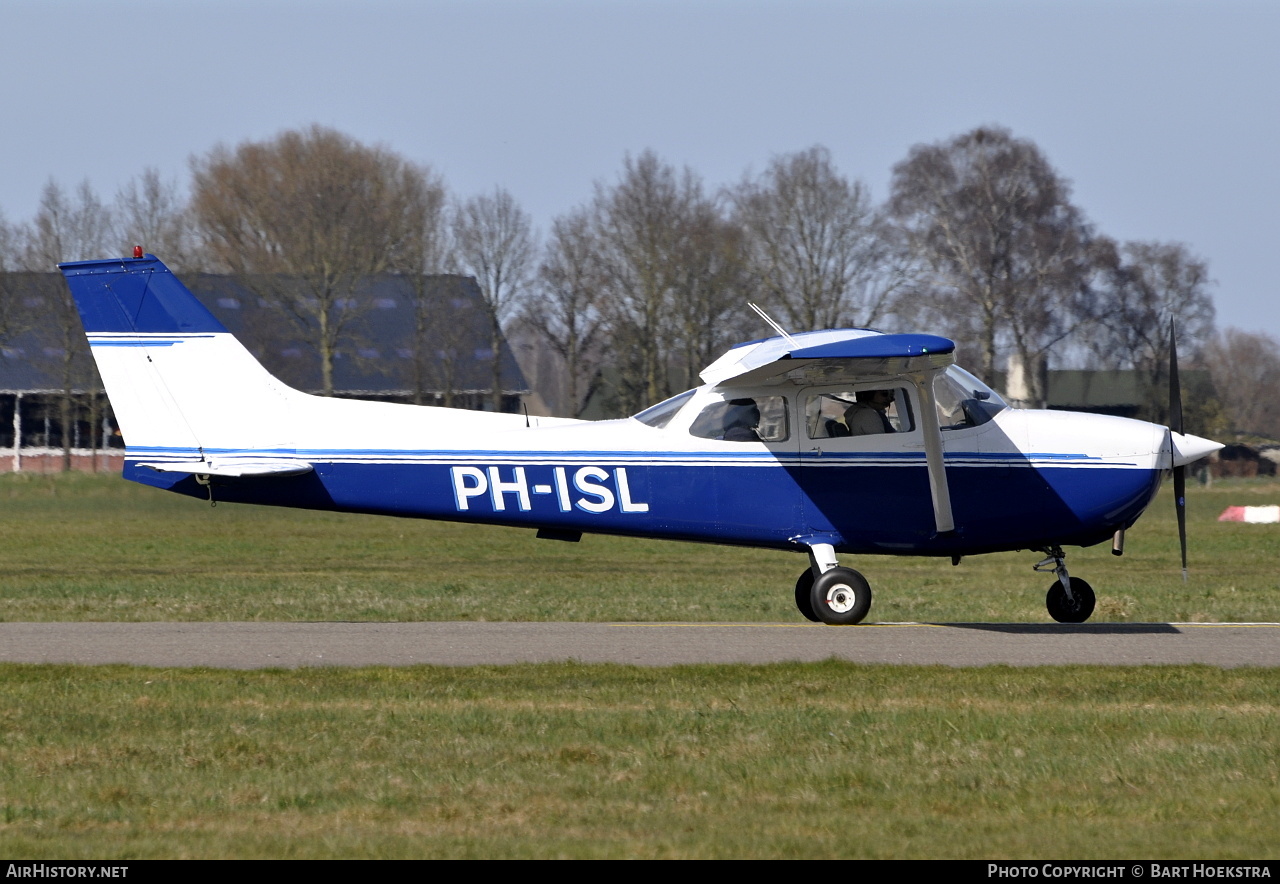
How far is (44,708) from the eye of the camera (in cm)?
845

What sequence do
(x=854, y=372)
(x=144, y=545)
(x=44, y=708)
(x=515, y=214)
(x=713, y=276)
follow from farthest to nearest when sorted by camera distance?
(x=515, y=214), (x=713, y=276), (x=144, y=545), (x=854, y=372), (x=44, y=708)

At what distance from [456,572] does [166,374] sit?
9.35 metres

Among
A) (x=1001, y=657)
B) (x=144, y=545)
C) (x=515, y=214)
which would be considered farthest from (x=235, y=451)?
(x=515, y=214)

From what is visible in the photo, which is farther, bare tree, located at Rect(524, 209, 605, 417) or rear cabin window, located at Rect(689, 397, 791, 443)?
bare tree, located at Rect(524, 209, 605, 417)

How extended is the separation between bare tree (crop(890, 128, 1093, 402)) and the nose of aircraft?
3855 cm

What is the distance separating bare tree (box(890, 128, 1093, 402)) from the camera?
51.9 m

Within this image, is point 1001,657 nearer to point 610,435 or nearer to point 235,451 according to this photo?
point 610,435

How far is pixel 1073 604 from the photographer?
521 inches

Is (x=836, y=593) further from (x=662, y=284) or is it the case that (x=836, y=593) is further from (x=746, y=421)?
(x=662, y=284)

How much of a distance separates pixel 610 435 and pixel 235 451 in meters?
3.25

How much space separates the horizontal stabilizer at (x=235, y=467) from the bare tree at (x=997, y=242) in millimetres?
40502

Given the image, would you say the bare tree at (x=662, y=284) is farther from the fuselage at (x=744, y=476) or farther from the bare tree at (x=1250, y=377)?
the bare tree at (x=1250, y=377)

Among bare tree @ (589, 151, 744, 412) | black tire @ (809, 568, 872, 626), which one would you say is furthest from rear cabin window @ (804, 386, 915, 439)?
bare tree @ (589, 151, 744, 412)

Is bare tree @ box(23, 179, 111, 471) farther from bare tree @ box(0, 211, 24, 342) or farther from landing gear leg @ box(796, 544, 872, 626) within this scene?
landing gear leg @ box(796, 544, 872, 626)
